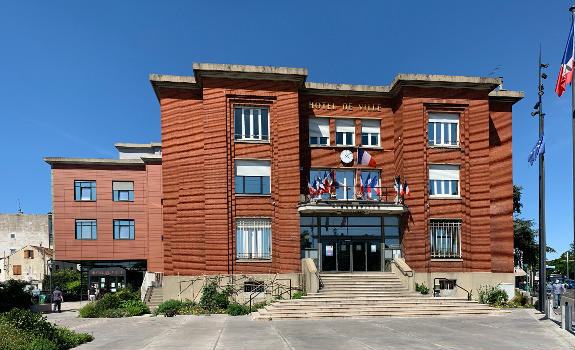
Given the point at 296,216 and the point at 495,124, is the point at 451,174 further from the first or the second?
the point at 296,216

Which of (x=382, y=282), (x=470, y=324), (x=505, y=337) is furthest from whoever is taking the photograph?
(x=382, y=282)

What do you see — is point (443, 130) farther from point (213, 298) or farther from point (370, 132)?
point (213, 298)

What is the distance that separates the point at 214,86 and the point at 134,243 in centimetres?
1694

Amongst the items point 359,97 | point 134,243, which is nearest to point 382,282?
point 359,97

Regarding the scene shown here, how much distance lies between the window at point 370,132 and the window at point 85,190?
897 inches

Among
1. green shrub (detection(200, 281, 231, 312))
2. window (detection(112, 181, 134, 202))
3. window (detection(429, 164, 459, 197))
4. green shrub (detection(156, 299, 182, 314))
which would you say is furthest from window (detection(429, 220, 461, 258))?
window (detection(112, 181, 134, 202))

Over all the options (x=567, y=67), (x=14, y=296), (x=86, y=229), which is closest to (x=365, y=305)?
(x=567, y=67)

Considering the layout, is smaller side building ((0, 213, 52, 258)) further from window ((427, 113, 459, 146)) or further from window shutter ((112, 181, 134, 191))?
window ((427, 113, 459, 146))

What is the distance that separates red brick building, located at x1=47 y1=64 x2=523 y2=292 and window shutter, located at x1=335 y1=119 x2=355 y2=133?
7 centimetres

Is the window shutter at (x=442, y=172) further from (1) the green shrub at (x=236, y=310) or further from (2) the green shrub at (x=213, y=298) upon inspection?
(2) the green shrub at (x=213, y=298)

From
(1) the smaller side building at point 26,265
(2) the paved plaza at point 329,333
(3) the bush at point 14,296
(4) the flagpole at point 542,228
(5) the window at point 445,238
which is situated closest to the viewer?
(2) the paved plaza at point 329,333

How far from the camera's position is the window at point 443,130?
2956 centimetres

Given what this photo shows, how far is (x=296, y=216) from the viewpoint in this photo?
2736 centimetres

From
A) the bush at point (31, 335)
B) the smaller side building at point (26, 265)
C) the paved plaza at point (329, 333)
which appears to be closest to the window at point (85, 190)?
the paved plaza at point (329, 333)
